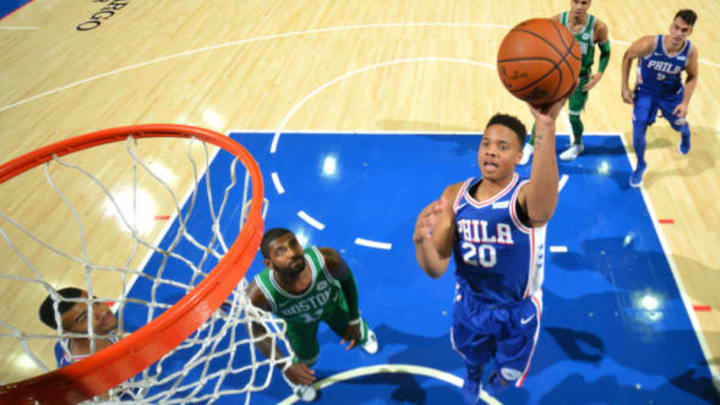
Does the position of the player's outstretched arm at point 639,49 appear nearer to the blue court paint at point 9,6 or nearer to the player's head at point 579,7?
the player's head at point 579,7

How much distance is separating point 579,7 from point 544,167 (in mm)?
3123

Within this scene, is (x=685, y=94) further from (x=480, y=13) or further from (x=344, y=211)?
(x=480, y=13)

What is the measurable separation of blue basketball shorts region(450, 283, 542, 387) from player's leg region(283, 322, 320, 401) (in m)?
0.98

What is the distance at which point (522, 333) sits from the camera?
2.50 m

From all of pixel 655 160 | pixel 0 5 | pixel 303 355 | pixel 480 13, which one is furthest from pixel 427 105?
pixel 0 5

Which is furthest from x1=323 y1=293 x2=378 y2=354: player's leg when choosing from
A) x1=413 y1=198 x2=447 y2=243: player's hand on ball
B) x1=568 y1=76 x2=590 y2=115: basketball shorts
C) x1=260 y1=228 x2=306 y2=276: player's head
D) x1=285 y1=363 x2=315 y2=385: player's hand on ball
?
x1=568 y1=76 x2=590 y2=115: basketball shorts

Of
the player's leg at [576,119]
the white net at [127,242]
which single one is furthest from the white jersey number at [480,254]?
the player's leg at [576,119]

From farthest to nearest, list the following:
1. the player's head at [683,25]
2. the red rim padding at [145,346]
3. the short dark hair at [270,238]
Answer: the player's head at [683,25], the short dark hair at [270,238], the red rim padding at [145,346]

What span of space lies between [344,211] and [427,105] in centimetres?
222

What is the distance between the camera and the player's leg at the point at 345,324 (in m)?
3.13

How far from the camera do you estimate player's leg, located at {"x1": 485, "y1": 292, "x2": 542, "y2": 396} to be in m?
2.46

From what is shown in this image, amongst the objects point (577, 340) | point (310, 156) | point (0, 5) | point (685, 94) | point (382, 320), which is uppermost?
point (0, 5)

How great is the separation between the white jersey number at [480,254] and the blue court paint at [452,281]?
1.29 meters

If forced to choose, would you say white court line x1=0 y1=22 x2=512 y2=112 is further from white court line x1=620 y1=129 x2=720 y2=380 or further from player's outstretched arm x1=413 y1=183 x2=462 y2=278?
player's outstretched arm x1=413 y1=183 x2=462 y2=278
